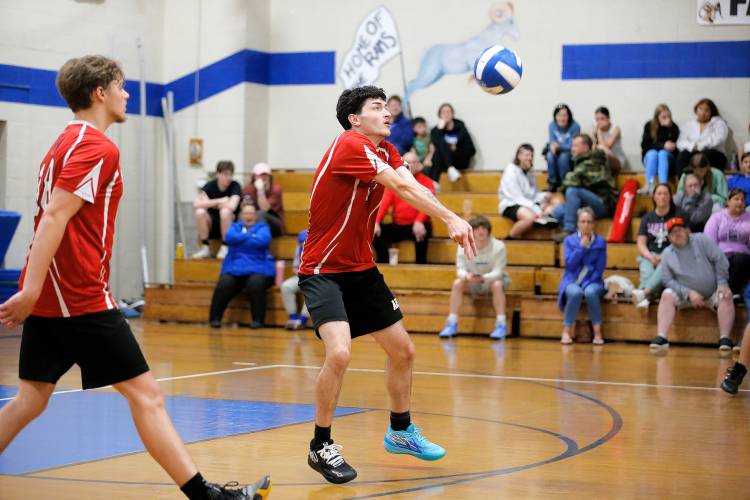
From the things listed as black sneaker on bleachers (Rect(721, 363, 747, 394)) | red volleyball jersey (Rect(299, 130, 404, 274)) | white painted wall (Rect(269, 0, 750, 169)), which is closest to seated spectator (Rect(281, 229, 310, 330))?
white painted wall (Rect(269, 0, 750, 169))

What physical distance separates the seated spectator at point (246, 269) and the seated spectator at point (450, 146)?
278 cm

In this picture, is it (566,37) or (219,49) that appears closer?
(566,37)

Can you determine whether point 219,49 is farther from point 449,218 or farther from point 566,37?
point 449,218

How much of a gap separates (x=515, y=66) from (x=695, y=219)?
6.74 m

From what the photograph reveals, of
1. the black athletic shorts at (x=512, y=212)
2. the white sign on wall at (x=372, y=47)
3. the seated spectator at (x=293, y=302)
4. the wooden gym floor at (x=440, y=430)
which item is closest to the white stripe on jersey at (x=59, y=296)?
the wooden gym floor at (x=440, y=430)

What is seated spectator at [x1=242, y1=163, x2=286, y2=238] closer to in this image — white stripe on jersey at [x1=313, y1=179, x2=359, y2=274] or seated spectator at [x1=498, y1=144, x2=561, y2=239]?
seated spectator at [x1=498, y1=144, x2=561, y2=239]

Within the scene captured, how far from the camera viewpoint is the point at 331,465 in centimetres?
486

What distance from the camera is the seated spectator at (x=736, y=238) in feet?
39.7

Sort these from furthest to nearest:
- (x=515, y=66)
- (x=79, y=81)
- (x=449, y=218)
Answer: (x=515, y=66) → (x=449, y=218) → (x=79, y=81)

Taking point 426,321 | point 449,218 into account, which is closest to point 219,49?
point 426,321

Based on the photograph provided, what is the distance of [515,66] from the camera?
685 cm

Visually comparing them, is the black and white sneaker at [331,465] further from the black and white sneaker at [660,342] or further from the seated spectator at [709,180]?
the seated spectator at [709,180]

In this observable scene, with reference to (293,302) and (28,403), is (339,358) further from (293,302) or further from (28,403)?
(293,302)

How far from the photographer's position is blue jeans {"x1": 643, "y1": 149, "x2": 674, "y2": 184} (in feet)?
45.7
